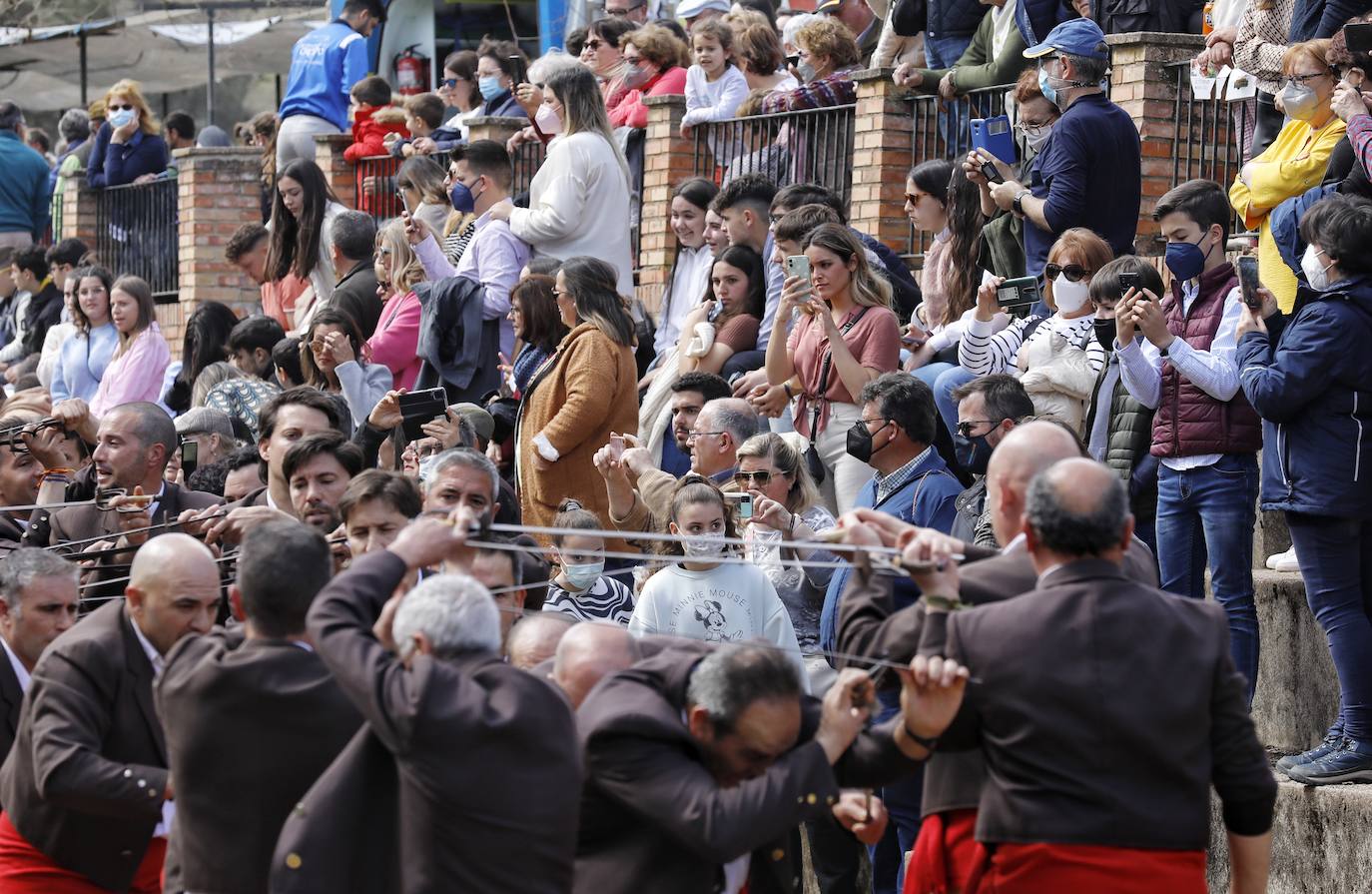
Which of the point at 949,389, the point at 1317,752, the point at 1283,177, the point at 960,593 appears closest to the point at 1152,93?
the point at 1283,177

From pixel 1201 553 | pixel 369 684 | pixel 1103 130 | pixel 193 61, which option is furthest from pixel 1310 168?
pixel 193 61

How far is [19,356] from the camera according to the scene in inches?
688

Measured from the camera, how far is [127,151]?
20125 mm

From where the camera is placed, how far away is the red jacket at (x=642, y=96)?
1453 cm

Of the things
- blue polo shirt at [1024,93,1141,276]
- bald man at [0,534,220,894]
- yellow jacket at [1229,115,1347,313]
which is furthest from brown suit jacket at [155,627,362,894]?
blue polo shirt at [1024,93,1141,276]

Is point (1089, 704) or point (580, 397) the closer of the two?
point (1089, 704)

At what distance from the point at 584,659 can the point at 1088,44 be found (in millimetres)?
5427

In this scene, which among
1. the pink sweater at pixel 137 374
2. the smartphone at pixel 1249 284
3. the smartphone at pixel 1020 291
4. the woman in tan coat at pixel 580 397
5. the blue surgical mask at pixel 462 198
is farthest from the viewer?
the pink sweater at pixel 137 374

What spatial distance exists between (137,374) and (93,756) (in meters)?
7.49

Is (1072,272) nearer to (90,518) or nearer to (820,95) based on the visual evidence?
(90,518)

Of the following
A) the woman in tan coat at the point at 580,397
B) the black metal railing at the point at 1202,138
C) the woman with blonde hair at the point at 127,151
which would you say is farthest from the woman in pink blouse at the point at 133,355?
the woman with blonde hair at the point at 127,151

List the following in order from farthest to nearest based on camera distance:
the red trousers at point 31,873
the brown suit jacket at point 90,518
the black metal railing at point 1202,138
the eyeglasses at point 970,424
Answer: the black metal railing at point 1202,138 < the brown suit jacket at point 90,518 < the eyeglasses at point 970,424 < the red trousers at point 31,873

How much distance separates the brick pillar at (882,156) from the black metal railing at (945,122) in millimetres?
91

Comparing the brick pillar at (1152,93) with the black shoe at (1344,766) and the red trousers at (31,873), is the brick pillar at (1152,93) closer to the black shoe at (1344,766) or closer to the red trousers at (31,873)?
the black shoe at (1344,766)
